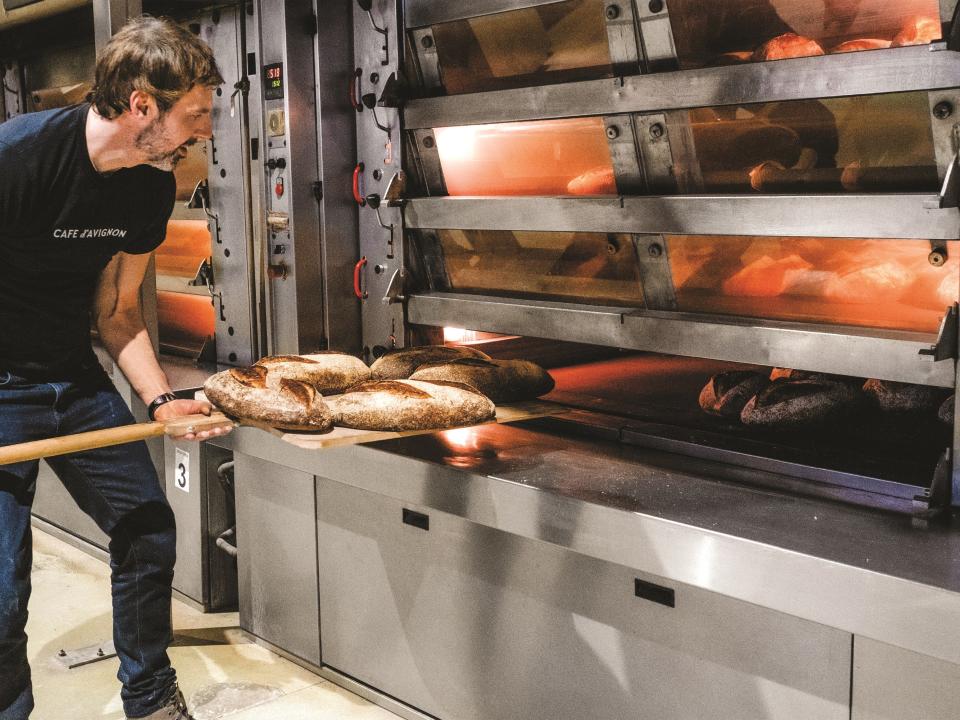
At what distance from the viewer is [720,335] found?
2.52 meters

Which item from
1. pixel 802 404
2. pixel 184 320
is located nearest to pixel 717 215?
pixel 802 404

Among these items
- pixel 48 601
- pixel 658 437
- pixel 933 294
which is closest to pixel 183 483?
pixel 48 601

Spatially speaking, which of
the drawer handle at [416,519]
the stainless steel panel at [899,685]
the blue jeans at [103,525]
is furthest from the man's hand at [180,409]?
the stainless steel panel at [899,685]

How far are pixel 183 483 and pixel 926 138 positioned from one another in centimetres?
274

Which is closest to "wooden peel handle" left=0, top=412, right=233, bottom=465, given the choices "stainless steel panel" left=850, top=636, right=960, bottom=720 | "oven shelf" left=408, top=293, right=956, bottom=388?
"oven shelf" left=408, top=293, right=956, bottom=388

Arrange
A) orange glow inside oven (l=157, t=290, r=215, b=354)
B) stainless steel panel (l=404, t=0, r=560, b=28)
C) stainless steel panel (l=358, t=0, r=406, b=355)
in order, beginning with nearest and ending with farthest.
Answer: stainless steel panel (l=404, t=0, r=560, b=28)
stainless steel panel (l=358, t=0, r=406, b=355)
orange glow inside oven (l=157, t=290, r=215, b=354)

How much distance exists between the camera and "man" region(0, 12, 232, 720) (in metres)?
2.23

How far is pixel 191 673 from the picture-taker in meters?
3.17

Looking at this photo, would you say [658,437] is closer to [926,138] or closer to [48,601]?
[926,138]

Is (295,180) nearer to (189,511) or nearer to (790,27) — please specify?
(189,511)

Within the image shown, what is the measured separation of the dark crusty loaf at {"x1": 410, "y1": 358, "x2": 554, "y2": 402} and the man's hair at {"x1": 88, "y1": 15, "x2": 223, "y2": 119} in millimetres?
1078

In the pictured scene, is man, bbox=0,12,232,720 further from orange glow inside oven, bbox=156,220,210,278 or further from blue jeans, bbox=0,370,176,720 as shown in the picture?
orange glow inside oven, bbox=156,220,210,278

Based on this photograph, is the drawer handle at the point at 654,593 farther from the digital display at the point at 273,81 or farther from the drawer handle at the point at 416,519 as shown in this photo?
the digital display at the point at 273,81

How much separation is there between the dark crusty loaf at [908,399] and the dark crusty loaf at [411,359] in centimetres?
119
